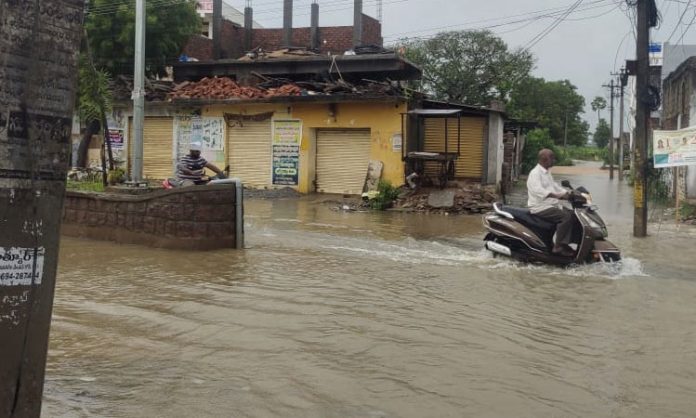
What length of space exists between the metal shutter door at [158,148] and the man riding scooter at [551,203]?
1735cm

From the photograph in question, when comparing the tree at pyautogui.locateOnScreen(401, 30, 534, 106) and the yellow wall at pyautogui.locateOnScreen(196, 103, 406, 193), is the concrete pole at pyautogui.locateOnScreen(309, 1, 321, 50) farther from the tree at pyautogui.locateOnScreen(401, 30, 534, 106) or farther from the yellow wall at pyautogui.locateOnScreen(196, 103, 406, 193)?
the yellow wall at pyautogui.locateOnScreen(196, 103, 406, 193)

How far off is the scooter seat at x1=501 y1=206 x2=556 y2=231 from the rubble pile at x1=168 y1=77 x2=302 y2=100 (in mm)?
13036

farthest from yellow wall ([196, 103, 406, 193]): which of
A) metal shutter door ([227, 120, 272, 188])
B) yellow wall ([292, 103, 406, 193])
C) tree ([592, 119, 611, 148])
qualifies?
tree ([592, 119, 611, 148])

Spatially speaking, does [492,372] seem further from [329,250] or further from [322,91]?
[322,91]

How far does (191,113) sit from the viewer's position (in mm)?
23062

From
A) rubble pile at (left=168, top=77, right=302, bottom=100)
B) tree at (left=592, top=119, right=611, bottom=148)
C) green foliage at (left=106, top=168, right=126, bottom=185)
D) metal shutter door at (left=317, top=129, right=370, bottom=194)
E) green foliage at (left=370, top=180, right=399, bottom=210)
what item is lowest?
green foliage at (left=370, top=180, right=399, bottom=210)

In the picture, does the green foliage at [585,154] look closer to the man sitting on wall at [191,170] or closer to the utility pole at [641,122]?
the utility pole at [641,122]

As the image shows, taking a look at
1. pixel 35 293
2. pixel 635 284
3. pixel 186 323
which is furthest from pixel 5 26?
pixel 635 284

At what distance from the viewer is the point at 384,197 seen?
17.8 m

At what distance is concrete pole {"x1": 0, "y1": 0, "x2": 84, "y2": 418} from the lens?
2.74 meters

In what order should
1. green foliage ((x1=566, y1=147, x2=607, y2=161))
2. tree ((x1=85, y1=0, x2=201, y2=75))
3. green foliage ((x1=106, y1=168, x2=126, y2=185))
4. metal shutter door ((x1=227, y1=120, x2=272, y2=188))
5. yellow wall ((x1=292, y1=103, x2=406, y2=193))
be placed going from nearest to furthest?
green foliage ((x1=106, y1=168, x2=126, y2=185)), yellow wall ((x1=292, y1=103, x2=406, y2=193)), metal shutter door ((x1=227, y1=120, x2=272, y2=188)), tree ((x1=85, y1=0, x2=201, y2=75)), green foliage ((x1=566, y1=147, x2=607, y2=161))

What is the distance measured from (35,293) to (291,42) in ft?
118

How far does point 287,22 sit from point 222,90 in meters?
15.9

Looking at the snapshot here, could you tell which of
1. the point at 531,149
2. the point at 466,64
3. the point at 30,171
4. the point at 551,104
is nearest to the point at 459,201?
the point at 30,171
